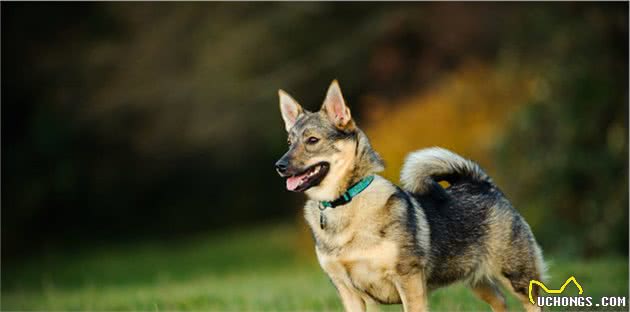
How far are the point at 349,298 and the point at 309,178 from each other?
843mm

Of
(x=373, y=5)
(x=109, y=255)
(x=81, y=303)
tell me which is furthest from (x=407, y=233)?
(x=109, y=255)

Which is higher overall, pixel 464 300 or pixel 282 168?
pixel 282 168

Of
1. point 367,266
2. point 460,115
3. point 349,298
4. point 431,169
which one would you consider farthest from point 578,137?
point 367,266

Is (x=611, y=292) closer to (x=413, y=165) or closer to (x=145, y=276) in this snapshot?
(x=413, y=165)

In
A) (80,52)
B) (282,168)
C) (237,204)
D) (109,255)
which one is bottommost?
(282,168)

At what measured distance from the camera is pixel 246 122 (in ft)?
60.3

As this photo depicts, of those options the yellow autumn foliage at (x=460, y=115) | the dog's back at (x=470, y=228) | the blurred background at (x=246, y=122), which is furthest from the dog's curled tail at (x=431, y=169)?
the yellow autumn foliage at (x=460, y=115)

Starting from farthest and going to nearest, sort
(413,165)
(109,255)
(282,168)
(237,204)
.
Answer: (237,204), (109,255), (413,165), (282,168)

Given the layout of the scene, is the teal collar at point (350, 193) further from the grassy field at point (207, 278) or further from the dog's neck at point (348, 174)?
the grassy field at point (207, 278)

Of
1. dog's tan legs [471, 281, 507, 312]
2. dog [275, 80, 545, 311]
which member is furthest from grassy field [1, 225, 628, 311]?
dog [275, 80, 545, 311]

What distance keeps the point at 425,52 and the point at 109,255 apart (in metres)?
9.39

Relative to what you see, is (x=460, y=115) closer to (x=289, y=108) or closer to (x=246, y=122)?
(x=246, y=122)

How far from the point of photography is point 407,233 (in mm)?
5316

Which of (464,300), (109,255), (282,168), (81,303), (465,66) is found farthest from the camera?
(109,255)
